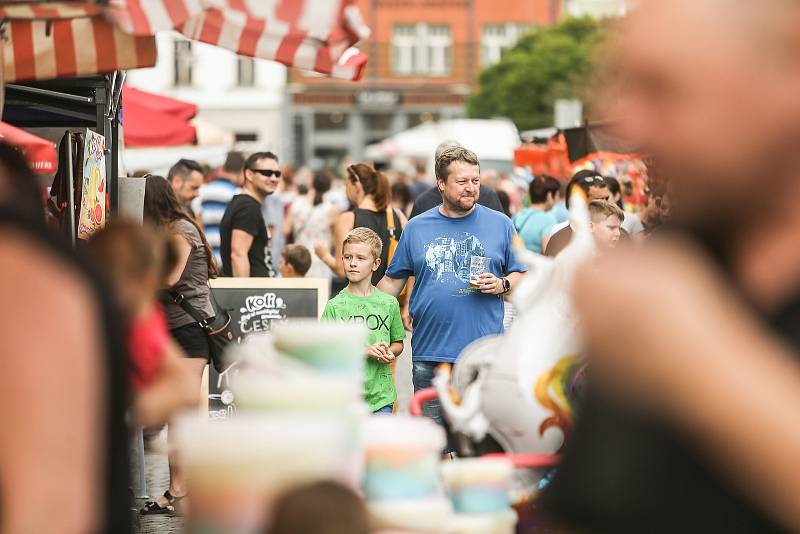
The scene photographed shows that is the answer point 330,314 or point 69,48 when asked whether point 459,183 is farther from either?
point 69,48

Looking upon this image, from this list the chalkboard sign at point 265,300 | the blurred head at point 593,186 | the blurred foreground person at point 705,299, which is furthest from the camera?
the chalkboard sign at point 265,300

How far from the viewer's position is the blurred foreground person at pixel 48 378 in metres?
1.67

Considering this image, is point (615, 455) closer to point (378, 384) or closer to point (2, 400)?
point (2, 400)

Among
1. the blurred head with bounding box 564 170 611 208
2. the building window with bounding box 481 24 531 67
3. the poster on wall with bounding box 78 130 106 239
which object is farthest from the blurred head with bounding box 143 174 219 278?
the building window with bounding box 481 24 531 67

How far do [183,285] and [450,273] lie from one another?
1.57m

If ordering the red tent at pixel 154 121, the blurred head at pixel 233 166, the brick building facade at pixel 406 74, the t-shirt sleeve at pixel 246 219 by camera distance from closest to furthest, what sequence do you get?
the t-shirt sleeve at pixel 246 219 → the red tent at pixel 154 121 → the blurred head at pixel 233 166 → the brick building facade at pixel 406 74

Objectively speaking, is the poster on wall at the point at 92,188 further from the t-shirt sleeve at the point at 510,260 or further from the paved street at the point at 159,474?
the t-shirt sleeve at the point at 510,260

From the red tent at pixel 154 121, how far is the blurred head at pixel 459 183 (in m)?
5.43

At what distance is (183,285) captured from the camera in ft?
23.5

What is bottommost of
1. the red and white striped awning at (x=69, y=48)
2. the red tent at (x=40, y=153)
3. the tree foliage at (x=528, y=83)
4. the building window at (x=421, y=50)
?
the red tent at (x=40, y=153)

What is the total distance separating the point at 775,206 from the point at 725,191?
5 centimetres

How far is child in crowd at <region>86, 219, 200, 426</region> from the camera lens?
208cm

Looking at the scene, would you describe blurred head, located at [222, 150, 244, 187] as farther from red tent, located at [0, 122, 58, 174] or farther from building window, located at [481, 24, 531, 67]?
building window, located at [481, 24, 531, 67]

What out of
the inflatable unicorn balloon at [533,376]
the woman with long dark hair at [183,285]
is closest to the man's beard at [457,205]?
the woman with long dark hair at [183,285]
